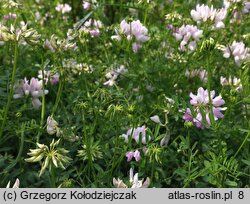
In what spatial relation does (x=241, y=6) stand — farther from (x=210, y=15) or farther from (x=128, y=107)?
(x=128, y=107)

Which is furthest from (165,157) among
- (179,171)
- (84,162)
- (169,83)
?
(169,83)

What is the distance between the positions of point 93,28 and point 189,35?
1.82ft

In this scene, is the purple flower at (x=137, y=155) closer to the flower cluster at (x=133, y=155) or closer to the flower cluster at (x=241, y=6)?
the flower cluster at (x=133, y=155)

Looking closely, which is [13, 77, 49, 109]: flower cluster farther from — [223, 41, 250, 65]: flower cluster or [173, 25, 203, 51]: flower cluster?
[223, 41, 250, 65]: flower cluster

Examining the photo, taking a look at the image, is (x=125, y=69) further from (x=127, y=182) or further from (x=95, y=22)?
(x=127, y=182)

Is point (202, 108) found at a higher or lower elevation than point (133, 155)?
higher

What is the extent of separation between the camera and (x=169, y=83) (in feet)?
→ 8.29

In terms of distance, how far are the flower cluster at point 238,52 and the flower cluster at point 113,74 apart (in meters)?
0.54

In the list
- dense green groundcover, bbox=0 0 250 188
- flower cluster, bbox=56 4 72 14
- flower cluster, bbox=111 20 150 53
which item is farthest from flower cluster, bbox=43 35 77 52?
A: flower cluster, bbox=56 4 72 14

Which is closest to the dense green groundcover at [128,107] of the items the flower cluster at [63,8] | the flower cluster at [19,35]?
the flower cluster at [19,35]

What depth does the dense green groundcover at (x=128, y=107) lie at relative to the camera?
1.88 metres

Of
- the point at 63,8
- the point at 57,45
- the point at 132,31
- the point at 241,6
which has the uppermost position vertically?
the point at 63,8

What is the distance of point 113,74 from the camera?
2545mm
